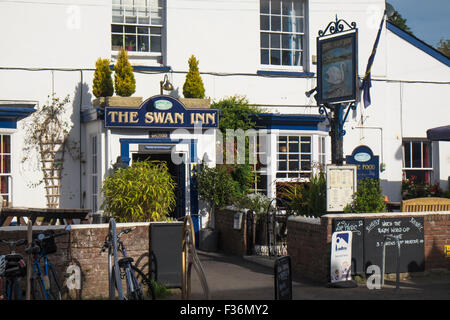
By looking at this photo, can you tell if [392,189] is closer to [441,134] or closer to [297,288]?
[441,134]

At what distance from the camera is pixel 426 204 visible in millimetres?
12977

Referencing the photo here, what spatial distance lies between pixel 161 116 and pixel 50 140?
9.63ft

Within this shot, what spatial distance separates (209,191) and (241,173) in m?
1.26

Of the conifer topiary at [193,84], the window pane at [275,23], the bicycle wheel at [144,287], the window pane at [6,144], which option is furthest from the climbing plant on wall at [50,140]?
the bicycle wheel at [144,287]

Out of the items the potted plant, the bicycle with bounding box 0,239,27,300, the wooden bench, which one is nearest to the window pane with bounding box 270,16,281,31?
the potted plant

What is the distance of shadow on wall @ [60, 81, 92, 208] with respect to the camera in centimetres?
1600

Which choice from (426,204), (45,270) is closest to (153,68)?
(426,204)

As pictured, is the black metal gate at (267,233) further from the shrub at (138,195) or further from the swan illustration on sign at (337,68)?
the swan illustration on sign at (337,68)

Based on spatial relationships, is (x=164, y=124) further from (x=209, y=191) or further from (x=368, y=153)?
(x=368, y=153)

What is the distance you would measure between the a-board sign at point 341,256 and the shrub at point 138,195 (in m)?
3.20

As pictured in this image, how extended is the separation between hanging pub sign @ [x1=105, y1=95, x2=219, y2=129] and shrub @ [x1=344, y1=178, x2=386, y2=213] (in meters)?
4.74

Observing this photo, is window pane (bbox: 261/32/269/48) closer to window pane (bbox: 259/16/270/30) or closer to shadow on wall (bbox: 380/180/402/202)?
window pane (bbox: 259/16/270/30)

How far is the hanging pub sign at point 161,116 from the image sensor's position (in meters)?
14.8
